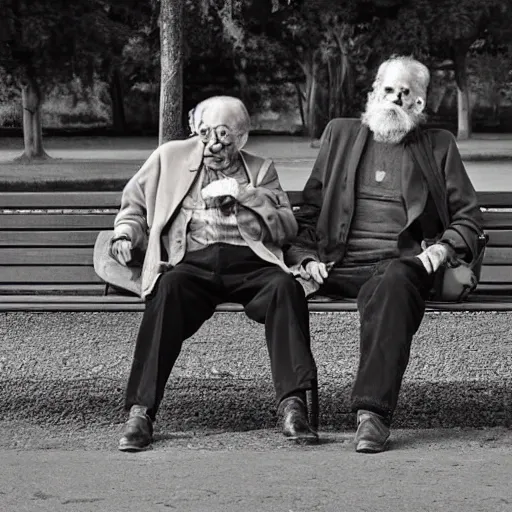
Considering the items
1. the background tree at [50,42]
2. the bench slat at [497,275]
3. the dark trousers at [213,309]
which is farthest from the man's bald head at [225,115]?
the background tree at [50,42]

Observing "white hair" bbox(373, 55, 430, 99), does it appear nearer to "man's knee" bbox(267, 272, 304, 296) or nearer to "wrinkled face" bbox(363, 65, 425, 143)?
"wrinkled face" bbox(363, 65, 425, 143)

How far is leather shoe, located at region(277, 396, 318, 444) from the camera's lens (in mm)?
3922

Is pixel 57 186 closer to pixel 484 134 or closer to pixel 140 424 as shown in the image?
pixel 484 134

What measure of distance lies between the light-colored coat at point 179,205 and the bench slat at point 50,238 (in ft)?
1.93

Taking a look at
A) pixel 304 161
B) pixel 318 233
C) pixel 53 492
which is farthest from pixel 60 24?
pixel 53 492

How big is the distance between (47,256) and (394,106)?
1.44 m

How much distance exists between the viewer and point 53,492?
11.4 ft

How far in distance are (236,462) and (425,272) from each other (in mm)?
879

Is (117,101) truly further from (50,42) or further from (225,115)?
(225,115)

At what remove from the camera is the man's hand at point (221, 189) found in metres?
4.34

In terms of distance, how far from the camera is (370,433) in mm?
3834

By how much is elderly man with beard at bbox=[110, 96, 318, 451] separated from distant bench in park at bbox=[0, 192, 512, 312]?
473 millimetres

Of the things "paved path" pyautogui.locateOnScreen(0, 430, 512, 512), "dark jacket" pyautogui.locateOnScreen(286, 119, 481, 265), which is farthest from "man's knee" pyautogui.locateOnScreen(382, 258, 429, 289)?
"paved path" pyautogui.locateOnScreen(0, 430, 512, 512)

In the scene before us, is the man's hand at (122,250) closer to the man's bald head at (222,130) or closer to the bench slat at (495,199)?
the man's bald head at (222,130)
